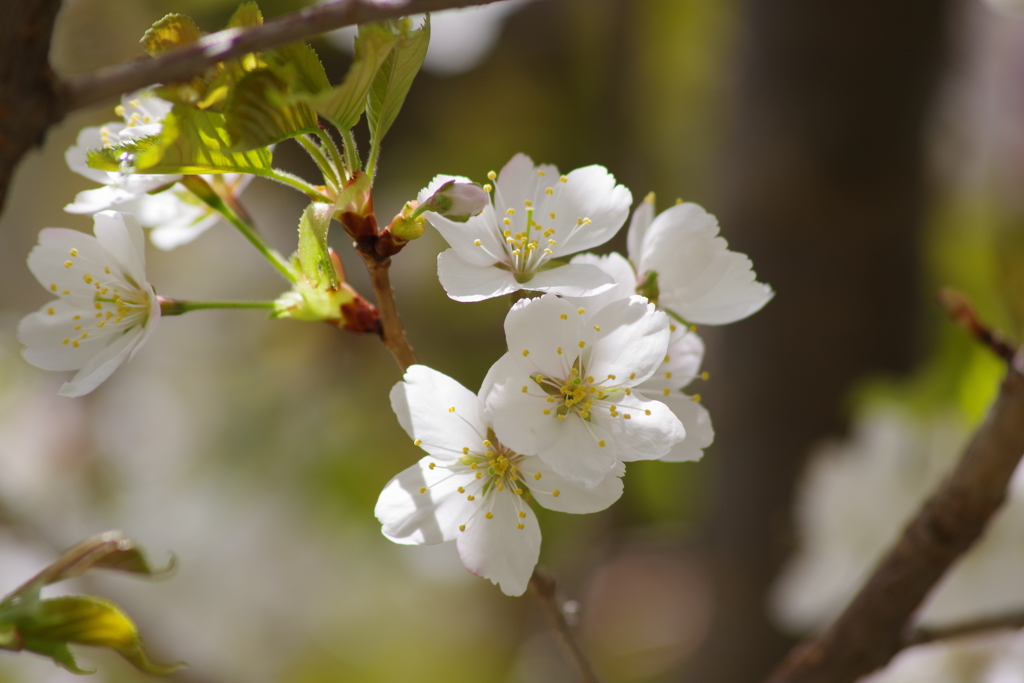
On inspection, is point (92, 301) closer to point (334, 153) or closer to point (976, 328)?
point (334, 153)

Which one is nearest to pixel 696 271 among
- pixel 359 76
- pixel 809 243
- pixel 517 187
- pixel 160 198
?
pixel 517 187

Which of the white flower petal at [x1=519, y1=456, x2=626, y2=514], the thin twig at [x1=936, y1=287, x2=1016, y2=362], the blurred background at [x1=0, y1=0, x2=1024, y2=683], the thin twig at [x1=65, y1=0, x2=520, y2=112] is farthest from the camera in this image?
the blurred background at [x1=0, y1=0, x2=1024, y2=683]

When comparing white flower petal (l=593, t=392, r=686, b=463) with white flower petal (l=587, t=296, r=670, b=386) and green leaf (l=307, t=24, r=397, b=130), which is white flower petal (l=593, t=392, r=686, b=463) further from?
green leaf (l=307, t=24, r=397, b=130)

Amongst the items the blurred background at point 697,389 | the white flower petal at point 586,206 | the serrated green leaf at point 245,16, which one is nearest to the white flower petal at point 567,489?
the white flower petal at point 586,206

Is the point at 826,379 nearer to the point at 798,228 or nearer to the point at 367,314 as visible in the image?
the point at 798,228

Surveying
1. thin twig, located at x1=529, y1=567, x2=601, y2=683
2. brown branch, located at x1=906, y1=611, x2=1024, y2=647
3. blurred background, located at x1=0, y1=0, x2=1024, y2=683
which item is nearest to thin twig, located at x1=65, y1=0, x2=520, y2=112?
thin twig, located at x1=529, y1=567, x2=601, y2=683
